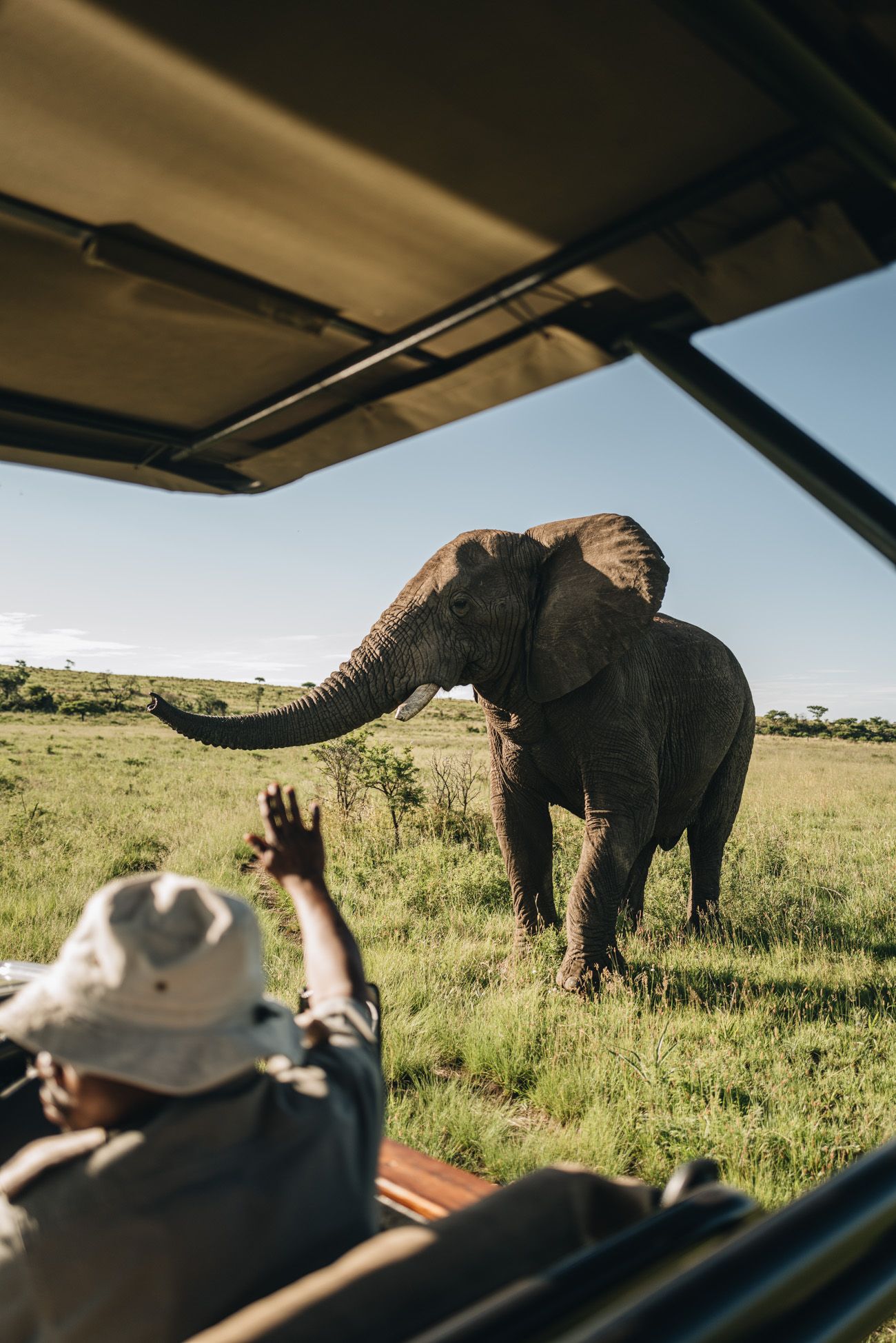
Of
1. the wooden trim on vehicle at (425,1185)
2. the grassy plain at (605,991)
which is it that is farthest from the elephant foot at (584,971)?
the wooden trim on vehicle at (425,1185)

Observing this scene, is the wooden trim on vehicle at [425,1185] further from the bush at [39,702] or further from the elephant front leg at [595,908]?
the bush at [39,702]

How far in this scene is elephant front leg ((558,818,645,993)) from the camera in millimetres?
6113

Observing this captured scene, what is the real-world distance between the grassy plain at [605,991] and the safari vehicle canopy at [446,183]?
3.23m

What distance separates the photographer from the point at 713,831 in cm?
856

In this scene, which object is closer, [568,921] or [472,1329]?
[472,1329]

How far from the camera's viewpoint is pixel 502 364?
2.23 metres

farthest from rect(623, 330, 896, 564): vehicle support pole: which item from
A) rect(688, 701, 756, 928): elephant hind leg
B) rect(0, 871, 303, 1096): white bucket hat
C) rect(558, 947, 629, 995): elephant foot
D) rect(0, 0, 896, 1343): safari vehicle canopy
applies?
rect(688, 701, 756, 928): elephant hind leg

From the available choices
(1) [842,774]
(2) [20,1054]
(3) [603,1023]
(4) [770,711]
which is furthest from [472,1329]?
(4) [770,711]

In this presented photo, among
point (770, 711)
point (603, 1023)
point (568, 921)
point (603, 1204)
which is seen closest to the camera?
point (603, 1204)

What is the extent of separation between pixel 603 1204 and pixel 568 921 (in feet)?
16.3

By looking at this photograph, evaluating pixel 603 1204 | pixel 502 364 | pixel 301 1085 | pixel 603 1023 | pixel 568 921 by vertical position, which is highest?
pixel 502 364

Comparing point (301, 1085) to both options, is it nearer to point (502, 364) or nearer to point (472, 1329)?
point (472, 1329)

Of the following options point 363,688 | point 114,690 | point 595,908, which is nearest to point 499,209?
point 363,688

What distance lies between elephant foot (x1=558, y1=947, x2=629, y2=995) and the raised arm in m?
4.37
